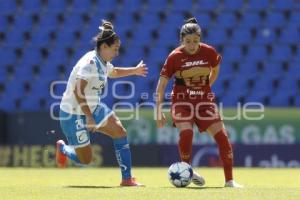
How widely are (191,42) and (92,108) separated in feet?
4.49

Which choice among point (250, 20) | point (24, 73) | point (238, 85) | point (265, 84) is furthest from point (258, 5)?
point (24, 73)

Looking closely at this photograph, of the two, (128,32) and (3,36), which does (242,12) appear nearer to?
(128,32)

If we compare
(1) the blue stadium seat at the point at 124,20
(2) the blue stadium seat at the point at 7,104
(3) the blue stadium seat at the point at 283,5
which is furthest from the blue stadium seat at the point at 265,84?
(2) the blue stadium seat at the point at 7,104

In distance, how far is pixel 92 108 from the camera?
9.49 meters

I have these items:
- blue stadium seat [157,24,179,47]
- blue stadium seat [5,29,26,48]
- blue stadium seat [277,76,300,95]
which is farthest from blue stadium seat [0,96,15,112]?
blue stadium seat [277,76,300,95]

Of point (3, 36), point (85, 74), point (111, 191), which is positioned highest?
point (3, 36)

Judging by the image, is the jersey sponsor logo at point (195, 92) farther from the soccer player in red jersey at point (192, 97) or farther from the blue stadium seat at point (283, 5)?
the blue stadium seat at point (283, 5)

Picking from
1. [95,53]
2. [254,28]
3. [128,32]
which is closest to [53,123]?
[128,32]

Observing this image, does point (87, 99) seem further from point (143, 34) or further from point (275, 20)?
point (275, 20)

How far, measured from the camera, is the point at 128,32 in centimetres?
2059

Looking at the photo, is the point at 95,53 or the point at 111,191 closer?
the point at 111,191

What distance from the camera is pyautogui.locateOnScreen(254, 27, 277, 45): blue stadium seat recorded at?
66.6ft

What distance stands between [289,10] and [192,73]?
11726 millimetres

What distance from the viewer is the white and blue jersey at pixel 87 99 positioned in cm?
925
